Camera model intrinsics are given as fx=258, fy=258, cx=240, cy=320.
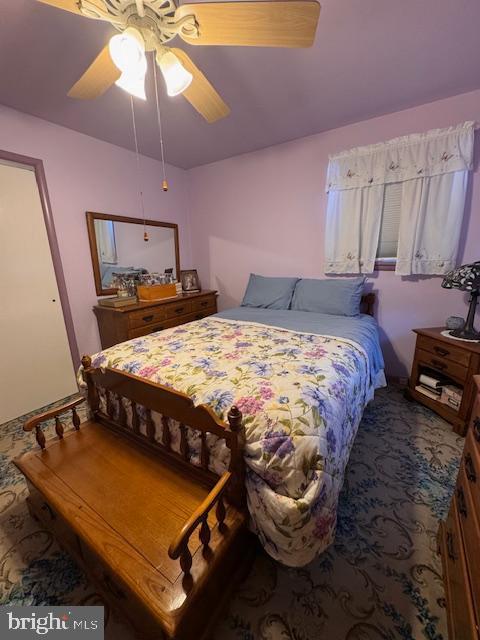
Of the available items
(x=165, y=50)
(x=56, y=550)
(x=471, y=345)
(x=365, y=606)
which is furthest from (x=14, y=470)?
(x=471, y=345)

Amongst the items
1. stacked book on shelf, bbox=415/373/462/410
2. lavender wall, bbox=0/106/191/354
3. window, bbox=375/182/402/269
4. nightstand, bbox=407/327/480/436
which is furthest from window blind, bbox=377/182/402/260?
lavender wall, bbox=0/106/191/354

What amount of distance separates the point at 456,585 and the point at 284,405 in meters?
0.76

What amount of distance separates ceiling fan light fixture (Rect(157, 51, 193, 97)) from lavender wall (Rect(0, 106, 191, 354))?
1626 mm

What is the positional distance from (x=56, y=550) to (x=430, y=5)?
3093 millimetres

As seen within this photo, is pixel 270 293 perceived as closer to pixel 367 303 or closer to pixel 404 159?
pixel 367 303

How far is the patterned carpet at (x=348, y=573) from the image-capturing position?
908 millimetres

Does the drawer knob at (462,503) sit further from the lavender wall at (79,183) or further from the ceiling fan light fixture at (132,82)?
the lavender wall at (79,183)

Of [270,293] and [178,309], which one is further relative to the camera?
[178,309]

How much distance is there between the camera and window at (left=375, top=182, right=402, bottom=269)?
90.4 inches

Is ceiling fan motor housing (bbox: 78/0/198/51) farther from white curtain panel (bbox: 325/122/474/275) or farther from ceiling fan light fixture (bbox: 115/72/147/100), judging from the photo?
white curtain panel (bbox: 325/122/474/275)

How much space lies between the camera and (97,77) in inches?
51.4

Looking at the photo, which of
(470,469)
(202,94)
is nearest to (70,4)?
(202,94)

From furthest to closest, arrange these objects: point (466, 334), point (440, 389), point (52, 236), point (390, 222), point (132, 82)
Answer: point (390, 222) → point (52, 236) → point (440, 389) → point (466, 334) → point (132, 82)

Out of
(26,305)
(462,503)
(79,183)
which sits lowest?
(462,503)
